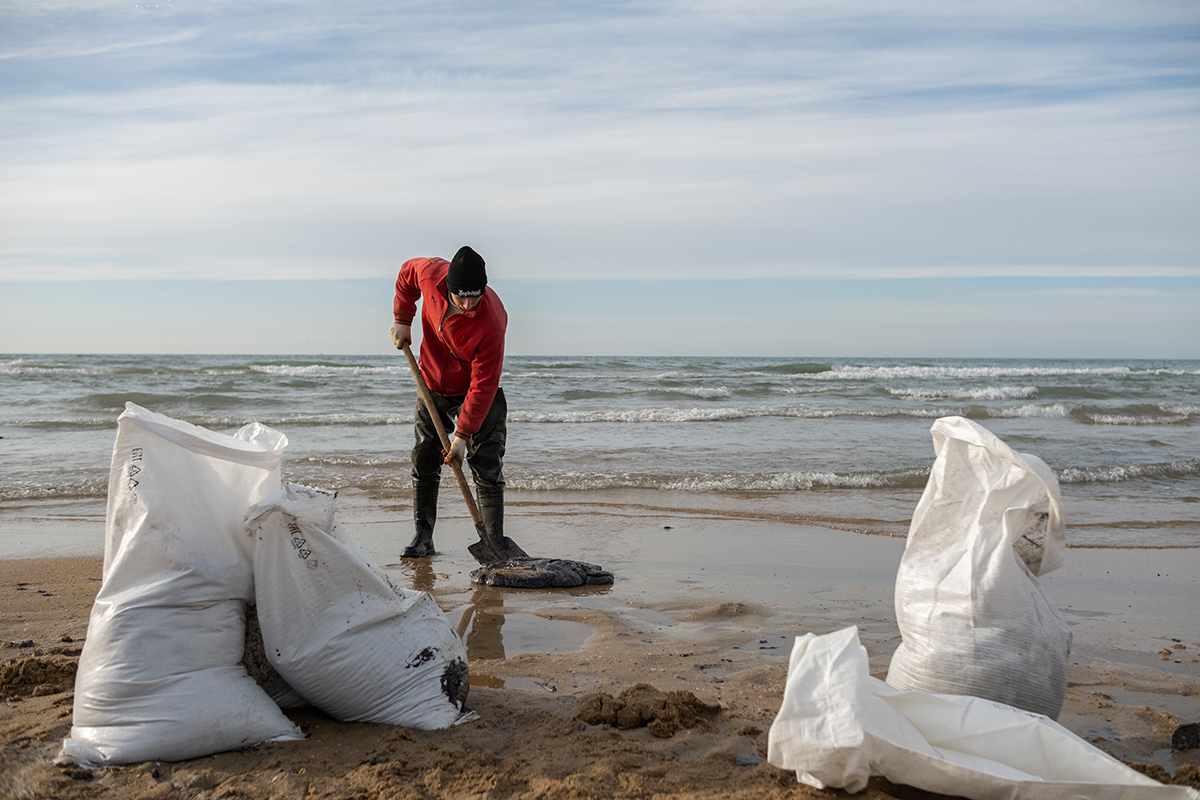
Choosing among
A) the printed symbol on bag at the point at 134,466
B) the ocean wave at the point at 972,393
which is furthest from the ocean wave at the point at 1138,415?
the printed symbol on bag at the point at 134,466

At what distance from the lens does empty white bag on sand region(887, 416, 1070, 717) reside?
6.07ft

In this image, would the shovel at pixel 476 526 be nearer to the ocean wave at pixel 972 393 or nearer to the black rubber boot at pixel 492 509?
the black rubber boot at pixel 492 509

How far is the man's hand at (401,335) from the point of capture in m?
4.14

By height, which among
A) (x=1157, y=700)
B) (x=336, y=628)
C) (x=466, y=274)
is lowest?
(x=1157, y=700)

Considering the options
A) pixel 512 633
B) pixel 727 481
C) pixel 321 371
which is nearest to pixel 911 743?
pixel 512 633

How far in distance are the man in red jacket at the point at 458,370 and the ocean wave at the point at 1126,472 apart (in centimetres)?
511

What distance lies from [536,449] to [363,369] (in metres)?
15.6

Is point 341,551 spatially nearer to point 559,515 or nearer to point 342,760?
point 342,760

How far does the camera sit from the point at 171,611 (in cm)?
177

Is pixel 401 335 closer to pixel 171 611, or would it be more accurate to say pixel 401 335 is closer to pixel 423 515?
pixel 423 515

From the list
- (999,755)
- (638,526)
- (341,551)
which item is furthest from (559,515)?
(999,755)

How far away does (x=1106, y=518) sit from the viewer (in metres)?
5.38

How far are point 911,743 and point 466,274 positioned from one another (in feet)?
8.53

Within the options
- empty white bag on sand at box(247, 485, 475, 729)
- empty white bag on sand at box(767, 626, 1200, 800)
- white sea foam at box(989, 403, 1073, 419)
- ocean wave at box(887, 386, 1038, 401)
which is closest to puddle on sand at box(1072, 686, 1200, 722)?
empty white bag on sand at box(767, 626, 1200, 800)
